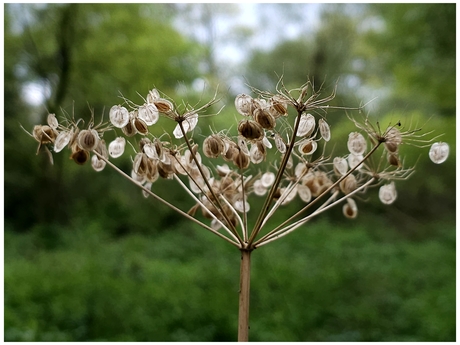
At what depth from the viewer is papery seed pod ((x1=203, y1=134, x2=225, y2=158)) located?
487mm

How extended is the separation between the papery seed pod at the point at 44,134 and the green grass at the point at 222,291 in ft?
5.98

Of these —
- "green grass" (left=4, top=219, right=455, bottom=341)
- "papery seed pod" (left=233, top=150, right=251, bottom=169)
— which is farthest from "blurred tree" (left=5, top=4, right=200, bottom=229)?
"papery seed pod" (left=233, top=150, right=251, bottom=169)

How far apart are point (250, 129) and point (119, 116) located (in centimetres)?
13

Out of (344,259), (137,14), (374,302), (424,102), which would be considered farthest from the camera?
(424,102)

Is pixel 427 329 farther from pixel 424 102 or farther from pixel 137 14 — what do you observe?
pixel 137 14

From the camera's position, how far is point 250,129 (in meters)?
0.45

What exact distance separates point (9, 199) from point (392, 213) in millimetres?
4348

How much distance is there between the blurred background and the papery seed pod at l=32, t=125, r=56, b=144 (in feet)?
5.23

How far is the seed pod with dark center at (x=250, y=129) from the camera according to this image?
1.47ft

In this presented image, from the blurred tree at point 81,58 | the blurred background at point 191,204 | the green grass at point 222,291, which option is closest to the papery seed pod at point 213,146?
the blurred background at point 191,204

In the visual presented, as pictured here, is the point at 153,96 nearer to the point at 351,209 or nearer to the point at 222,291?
the point at 351,209

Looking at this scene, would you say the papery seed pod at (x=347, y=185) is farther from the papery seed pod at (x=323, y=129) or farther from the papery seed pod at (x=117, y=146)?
the papery seed pod at (x=117, y=146)

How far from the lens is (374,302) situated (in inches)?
108

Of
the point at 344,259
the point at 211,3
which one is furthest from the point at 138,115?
the point at 211,3
